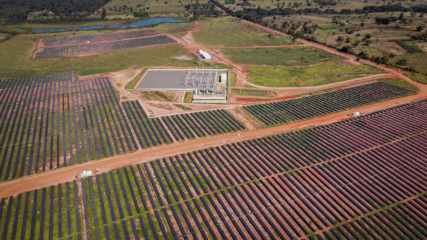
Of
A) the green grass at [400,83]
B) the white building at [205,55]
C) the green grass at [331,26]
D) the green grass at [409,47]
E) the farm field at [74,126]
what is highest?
the green grass at [331,26]

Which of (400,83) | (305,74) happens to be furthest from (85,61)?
(400,83)

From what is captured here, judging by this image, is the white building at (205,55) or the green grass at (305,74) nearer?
the green grass at (305,74)

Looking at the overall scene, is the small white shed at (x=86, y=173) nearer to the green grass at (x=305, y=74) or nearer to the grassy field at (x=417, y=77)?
the green grass at (x=305, y=74)

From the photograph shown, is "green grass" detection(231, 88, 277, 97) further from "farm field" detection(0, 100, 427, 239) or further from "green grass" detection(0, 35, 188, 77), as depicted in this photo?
"green grass" detection(0, 35, 188, 77)

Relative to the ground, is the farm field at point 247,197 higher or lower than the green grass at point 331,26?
lower

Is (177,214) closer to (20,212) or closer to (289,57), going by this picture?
(20,212)

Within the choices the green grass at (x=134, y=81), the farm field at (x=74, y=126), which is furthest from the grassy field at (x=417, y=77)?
the green grass at (x=134, y=81)

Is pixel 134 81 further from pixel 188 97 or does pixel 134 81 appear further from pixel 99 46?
pixel 99 46

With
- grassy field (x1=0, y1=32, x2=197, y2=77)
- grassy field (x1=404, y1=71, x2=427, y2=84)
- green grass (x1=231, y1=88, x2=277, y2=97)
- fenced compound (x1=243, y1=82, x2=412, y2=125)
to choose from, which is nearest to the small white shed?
fenced compound (x1=243, y1=82, x2=412, y2=125)
